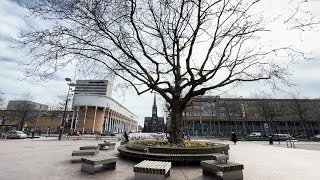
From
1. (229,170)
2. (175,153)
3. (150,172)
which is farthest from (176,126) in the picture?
(150,172)

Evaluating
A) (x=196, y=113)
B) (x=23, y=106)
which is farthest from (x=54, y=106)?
(x=196, y=113)

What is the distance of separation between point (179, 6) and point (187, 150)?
26.3 feet

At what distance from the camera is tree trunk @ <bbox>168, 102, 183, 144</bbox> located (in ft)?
37.9

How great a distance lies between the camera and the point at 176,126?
11.7 meters

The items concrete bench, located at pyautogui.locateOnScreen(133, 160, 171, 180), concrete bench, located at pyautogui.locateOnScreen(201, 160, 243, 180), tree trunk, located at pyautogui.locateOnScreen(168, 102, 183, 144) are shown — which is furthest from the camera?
tree trunk, located at pyautogui.locateOnScreen(168, 102, 183, 144)

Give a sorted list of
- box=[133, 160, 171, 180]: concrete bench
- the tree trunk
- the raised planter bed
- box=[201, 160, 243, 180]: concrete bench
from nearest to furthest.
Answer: box=[133, 160, 171, 180]: concrete bench, box=[201, 160, 243, 180]: concrete bench, the raised planter bed, the tree trunk

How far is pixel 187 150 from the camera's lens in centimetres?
912

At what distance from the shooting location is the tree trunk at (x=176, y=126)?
1156 centimetres

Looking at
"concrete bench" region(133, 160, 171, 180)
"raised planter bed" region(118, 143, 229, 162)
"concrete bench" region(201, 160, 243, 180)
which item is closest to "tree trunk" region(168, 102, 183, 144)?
"raised planter bed" region(118, 143, 229, 162)

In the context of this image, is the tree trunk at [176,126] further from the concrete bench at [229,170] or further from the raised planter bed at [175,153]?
the concrete bench at [229,170]

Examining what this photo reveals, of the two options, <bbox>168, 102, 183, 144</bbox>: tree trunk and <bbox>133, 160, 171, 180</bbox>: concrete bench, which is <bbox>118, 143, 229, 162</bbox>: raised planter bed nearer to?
<bbox>168, 102, 183, 144</bbox>: tree trunk

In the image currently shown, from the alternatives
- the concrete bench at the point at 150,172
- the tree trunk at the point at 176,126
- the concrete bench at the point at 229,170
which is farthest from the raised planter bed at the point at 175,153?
the concrete bench at the point at 150,172

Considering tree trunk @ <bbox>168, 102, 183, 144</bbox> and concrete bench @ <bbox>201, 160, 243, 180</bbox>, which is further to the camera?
tree trunk @ <bbox>168, 102, 183, 144</bbox>

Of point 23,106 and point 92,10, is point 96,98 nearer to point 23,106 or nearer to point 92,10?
point 23,106
